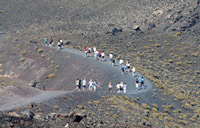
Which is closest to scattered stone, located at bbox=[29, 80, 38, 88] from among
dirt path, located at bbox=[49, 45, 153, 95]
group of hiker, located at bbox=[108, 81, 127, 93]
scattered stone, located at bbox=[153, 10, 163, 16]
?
dirt path, located at bbox=[49, 45, 153, 95]

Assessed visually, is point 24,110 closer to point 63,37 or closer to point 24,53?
point 24,53

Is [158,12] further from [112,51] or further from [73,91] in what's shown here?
[73,91]

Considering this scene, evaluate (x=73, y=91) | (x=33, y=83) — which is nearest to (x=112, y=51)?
(x=33, y=83)

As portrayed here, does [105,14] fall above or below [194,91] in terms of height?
above

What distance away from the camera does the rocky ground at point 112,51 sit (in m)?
41.3

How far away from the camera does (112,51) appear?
7606 centimetres

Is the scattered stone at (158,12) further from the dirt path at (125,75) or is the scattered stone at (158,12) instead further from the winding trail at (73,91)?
the dirt path at (125,75)

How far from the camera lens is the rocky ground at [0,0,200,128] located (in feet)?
136

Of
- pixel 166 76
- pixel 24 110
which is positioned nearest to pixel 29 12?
pixel 166 76

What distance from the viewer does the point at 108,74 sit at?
55094mm

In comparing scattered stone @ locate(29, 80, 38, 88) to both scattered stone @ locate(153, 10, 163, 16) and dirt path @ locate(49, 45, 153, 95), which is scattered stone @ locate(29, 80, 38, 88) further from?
scattered stone @ locate(153, 10, 163, 16)

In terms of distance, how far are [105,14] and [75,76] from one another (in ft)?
148

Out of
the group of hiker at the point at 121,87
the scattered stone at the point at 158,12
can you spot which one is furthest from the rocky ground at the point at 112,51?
the group of hiker at the point at 121,87

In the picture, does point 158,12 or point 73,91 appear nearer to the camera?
point 73,91
